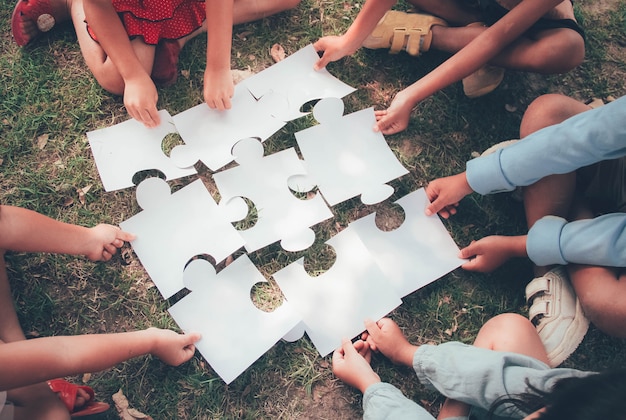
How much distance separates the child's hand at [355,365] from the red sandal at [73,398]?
63 centimetres

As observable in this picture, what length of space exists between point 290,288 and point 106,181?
2.13ft

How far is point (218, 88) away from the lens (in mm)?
1586

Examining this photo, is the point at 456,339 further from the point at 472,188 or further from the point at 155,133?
the point at 155,133

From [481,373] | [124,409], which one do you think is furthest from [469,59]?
[124,409]

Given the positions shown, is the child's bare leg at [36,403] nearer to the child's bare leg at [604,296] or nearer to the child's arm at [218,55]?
the child's arm at [218,55]

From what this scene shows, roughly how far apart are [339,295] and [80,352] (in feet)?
2.24

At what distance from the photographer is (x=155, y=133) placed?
5.23ft

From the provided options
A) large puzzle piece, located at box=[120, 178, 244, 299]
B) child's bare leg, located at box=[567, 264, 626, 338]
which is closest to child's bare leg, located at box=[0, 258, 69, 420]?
large puzzle piece, located at box=[120, 178, 244, 299]

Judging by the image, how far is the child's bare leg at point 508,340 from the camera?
52.0 inches

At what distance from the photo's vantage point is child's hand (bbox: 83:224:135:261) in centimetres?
144

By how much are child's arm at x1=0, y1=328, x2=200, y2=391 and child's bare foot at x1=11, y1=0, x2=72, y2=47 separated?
3.41 feet

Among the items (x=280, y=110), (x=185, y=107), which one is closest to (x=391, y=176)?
(x=280, y=110)

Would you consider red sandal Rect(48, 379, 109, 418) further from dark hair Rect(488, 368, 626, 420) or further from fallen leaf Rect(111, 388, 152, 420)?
dark hair Rect(488, 368, 626, 420)

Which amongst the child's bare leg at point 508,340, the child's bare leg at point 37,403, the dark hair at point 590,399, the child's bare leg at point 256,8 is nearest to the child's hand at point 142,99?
the child's bare leg at point 256,8
